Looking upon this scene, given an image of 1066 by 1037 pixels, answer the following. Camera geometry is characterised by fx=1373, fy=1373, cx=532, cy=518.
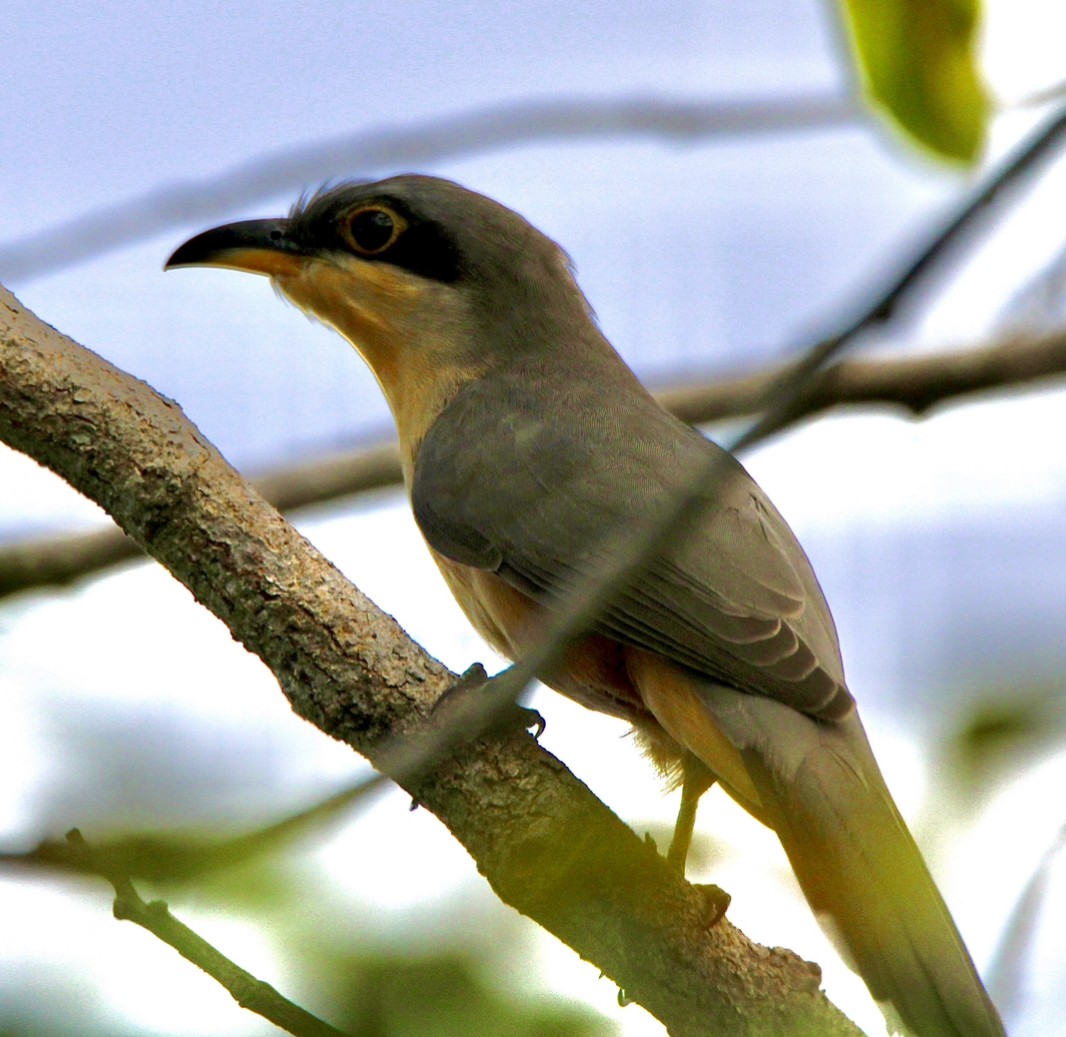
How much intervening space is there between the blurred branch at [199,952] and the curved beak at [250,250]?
392 cm

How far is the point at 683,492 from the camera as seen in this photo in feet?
3.89

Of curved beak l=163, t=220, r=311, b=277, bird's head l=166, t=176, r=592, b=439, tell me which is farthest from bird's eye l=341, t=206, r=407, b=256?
curved beak l=163, t=220, r=311, b=277

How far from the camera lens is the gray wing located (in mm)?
3617

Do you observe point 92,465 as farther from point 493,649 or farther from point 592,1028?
point 592,1028

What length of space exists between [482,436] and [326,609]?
1360 millimetres

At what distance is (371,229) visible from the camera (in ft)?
16.8

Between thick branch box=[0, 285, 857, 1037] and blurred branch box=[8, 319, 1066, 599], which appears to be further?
blurred branch box=[8, 319, 1066, 599]

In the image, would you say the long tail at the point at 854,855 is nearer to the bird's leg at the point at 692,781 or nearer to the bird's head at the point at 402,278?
the bird's leg at the point at 692,781

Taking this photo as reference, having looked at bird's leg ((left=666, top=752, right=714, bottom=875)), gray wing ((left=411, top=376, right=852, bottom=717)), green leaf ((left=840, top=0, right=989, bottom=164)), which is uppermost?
gray wing ((left=411, top=376, right=852, bottom=717))

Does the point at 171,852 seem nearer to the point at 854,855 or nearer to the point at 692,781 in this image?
the point at 854,855

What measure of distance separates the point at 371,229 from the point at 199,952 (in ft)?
13.1

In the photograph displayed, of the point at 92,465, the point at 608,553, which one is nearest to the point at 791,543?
the point at 608,553

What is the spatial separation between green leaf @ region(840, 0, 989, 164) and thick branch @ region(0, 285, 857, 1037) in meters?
1.64

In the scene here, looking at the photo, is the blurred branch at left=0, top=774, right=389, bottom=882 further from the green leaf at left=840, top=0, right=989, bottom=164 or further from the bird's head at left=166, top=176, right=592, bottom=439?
the bird's head at left=166, top=176, right=592, bottom=439
